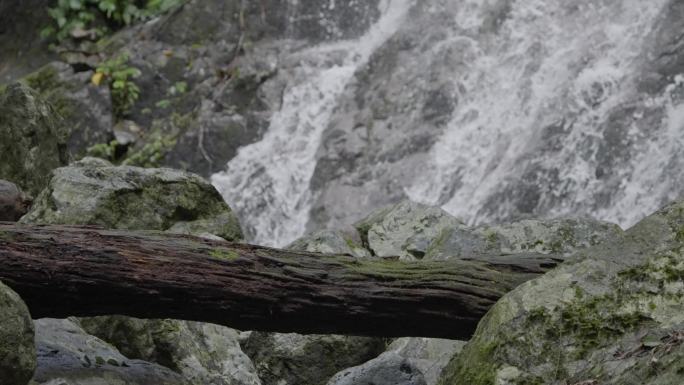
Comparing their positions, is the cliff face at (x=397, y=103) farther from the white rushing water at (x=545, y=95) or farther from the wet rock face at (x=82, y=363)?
the wet rock face at (x=82, y=363)

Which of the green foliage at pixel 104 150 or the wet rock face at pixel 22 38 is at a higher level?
the wet rock face at pixel 22 38

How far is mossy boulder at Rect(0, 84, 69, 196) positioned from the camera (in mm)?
8188

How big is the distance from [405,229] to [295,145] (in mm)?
5227

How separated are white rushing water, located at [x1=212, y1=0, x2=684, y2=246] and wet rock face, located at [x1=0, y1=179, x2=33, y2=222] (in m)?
5.04

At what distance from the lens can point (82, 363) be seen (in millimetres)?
4715

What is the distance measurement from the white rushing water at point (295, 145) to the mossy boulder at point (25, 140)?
382 cm

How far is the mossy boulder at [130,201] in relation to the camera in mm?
6516

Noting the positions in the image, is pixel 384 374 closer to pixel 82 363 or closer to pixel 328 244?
pixel 82 363

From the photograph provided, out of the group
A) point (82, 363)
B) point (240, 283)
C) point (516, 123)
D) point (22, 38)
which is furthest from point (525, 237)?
point (22, 38)

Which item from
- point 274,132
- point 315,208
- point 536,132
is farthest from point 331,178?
point 536,132

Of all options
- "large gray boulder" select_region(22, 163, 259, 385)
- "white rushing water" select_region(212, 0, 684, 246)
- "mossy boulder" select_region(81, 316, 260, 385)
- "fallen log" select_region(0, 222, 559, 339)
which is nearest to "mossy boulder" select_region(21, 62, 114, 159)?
"white rushing water" select_region(212, 0, 684, 246)

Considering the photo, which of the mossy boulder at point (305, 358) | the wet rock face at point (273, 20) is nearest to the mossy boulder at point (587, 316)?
the mossy boulder at point (305, 358)

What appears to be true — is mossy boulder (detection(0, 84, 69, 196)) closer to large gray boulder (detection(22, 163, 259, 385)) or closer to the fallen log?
large gray boulder (detection(22, 163, 259, 385))

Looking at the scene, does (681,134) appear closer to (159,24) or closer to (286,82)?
(286,82)
